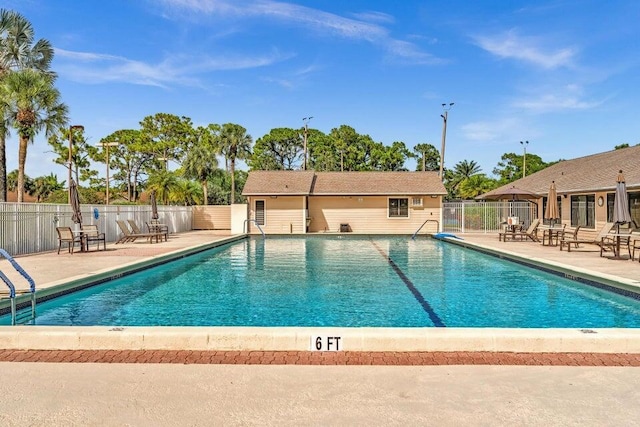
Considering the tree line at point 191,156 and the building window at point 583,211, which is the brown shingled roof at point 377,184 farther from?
the tree line at point 191,156

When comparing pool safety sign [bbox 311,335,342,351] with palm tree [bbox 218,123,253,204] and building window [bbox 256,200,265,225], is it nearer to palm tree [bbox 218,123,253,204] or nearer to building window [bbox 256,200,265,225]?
building window [bbox 256,200,265,225]

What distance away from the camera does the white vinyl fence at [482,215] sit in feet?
81.5

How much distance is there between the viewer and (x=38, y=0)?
14.6 meters

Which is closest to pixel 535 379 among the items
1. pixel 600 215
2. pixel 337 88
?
pixel 600 215

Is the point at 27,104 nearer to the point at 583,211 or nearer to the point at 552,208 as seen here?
the point at 552,208

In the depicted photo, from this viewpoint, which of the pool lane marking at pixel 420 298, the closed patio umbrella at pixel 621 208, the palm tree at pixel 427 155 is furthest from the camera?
the palm tree at pixel 427 155

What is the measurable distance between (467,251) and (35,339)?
14.6m

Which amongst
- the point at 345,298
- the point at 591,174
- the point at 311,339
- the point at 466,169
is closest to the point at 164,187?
the point at 591,174

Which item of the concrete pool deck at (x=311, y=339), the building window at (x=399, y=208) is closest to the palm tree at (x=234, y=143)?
the building window at (x=399, y=208)

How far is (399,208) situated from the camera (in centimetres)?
2634

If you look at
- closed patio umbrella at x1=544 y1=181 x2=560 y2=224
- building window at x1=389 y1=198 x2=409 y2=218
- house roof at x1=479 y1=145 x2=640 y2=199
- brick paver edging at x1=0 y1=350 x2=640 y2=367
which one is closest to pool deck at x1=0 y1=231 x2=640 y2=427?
brick paver edging at x1=0 y1=350 x2=640 y2=367

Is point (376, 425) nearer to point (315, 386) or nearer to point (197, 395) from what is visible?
point (315, 386)

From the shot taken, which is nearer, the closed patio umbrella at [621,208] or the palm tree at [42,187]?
the closed patio umbrella at [621,208]

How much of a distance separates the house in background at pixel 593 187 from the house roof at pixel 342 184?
5677 millimetres
